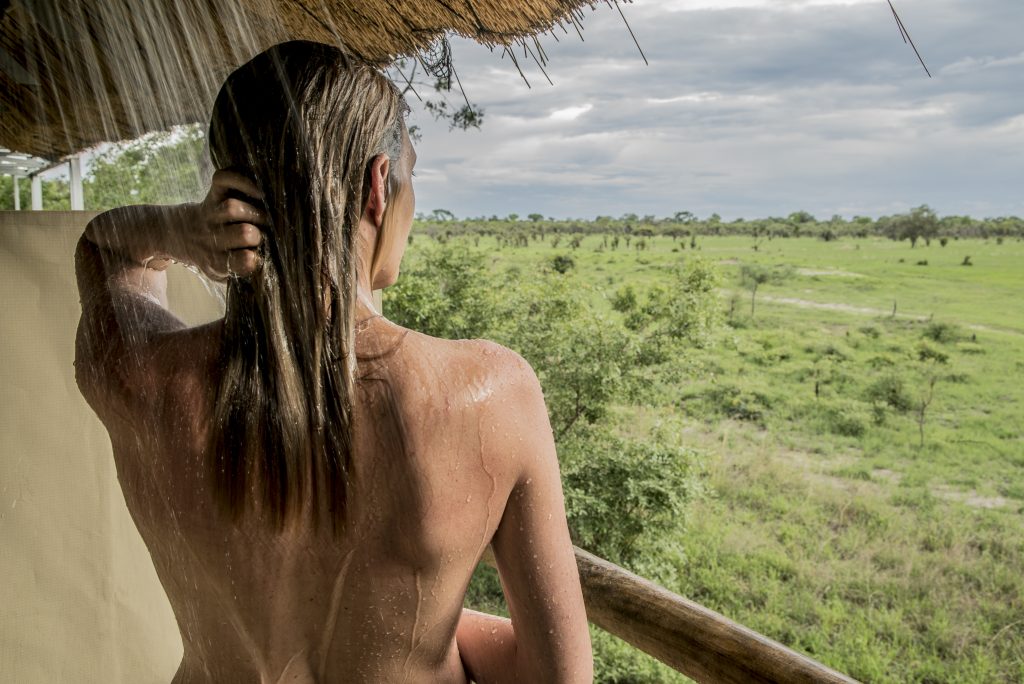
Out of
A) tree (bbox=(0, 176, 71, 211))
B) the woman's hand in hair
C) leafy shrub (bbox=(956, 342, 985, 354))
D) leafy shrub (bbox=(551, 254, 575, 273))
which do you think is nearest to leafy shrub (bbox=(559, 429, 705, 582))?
tree (bbox=(0, 176, 71, 211))

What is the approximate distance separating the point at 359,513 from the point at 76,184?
5.12 feet

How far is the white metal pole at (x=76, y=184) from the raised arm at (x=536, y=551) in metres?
1.36

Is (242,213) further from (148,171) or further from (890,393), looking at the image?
Result: (890,393)

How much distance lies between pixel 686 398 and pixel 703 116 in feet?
43.6

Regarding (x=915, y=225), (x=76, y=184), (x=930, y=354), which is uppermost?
(x=915, y=225)

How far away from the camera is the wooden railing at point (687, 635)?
125 cm

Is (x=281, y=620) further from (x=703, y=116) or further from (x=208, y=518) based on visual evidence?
(x=703, y=116)

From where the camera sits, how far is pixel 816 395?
11.0 m

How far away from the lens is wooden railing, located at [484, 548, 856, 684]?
1.25m

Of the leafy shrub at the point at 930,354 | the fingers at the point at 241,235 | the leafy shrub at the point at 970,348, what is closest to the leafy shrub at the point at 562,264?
the leafy shrub at the point at 930,354

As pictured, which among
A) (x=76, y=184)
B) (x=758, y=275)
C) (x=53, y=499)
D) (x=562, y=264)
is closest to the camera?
(x=53, y=499)

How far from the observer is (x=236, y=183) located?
2.25 ft

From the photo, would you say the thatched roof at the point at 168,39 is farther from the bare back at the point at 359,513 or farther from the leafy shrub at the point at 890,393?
the leafy shrub at the point at 890,393

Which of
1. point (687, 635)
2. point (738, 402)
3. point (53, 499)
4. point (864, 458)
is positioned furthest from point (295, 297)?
point (738, 402)
